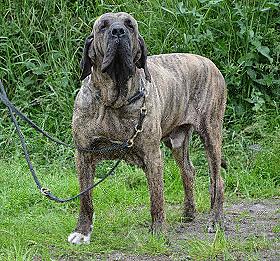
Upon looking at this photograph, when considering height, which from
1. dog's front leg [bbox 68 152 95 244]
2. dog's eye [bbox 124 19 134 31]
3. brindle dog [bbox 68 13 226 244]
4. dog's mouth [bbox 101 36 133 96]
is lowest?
dog's front leg [bbox 68 152 95 244]

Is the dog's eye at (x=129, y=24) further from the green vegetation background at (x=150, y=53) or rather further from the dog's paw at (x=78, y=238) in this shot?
the green vegetation background at (x=150, y=53)

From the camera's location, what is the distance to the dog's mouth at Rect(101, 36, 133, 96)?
192 inches

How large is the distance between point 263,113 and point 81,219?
336cm

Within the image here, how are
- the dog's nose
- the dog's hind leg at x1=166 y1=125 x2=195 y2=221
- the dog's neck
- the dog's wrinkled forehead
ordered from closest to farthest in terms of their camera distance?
the dog's nose < the dog's wrinkled forehead < the dog's neck < the dog's hind leg at x1=166 y1=125 x2=195 y2=221

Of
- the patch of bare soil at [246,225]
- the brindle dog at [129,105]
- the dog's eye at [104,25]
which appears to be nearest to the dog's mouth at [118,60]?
the brindle dog at [129,105]

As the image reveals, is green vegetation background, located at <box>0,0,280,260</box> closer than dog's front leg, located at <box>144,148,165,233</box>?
No

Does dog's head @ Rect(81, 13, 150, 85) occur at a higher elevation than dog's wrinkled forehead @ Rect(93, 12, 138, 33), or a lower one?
lower

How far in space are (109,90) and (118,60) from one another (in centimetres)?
24

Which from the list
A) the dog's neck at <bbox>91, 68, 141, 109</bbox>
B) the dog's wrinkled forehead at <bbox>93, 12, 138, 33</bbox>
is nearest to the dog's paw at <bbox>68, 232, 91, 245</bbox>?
the dog's neck at <bbox>91, 68, 141, 109</bbox>

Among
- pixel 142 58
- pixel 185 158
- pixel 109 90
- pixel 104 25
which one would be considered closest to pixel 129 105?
pixel 109 90

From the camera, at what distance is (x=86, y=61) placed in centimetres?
516

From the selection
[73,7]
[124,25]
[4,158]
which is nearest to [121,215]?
[124,25]

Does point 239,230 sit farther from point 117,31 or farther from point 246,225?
point 117,31

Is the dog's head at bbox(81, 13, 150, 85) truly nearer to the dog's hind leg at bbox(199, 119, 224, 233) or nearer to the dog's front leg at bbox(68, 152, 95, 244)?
the dog's front leg at bbox(68, 152, 95, 244)
